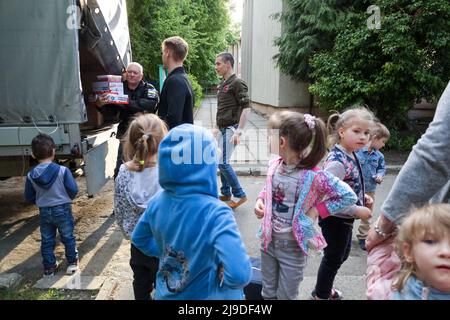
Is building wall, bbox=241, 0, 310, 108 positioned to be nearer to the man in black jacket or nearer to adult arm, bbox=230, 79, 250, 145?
adult arm, bbox=230, 79, 250, 145

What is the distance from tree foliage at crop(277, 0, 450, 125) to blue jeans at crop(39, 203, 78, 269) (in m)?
6.71

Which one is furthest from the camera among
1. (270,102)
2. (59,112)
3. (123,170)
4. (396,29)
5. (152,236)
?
(270,102)

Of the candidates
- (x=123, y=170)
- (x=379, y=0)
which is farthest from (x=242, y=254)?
(x=379, y=0)

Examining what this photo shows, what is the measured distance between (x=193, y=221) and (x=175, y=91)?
2292mm

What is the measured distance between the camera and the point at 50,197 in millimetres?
3559

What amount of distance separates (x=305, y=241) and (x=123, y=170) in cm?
129

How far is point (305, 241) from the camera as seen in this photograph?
7.79 ft

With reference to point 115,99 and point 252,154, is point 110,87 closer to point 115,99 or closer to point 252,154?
point 115,99

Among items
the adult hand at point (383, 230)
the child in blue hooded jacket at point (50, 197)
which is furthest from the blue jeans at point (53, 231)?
the adult hand at point (383, 230)

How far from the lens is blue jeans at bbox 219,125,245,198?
518 cm

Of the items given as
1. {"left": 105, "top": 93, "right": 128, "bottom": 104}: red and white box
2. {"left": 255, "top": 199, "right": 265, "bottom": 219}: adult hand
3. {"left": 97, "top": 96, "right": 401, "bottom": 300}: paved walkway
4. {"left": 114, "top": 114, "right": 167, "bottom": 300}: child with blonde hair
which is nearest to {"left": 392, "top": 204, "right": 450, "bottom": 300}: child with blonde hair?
{"left": 255, "top": 199, "right": 265, "bottom": 219}: adult hand

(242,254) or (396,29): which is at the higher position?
(396,29)
